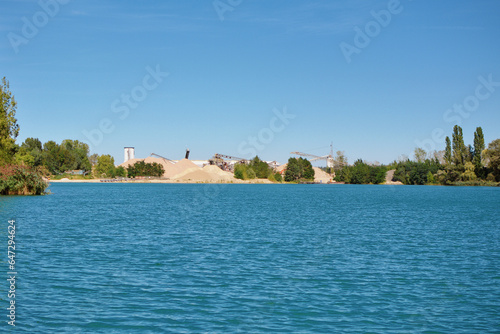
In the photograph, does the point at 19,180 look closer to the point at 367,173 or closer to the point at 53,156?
the point at 53,156

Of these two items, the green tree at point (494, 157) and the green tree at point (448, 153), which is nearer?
the green tree at point (494, 157)

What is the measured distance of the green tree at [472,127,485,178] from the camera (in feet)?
417

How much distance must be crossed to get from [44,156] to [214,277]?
165 metres

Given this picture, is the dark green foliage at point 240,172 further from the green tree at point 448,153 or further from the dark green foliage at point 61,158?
the green tree at point 448,153

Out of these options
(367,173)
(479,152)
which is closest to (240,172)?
(367,173)

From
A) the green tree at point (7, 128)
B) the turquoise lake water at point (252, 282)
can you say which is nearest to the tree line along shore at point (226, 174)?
the green tree at point (7, 128)

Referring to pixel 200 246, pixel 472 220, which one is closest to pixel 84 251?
pixel 200 246

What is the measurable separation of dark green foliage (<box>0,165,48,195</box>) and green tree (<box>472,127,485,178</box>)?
10577 cm

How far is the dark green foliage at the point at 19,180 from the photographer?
62312 mm

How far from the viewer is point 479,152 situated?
5059 inches

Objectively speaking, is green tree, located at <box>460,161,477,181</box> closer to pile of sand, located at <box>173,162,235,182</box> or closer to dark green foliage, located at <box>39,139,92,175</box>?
pile of sand, located at <box>173,162,235,182</box>

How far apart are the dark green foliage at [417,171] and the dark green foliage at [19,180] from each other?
131m

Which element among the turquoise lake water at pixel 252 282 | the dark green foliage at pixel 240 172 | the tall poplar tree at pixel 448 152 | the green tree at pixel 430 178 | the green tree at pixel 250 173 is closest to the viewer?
the turquoise lake water at pixel 252 282

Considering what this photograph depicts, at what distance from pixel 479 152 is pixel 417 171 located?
42.9 metres
